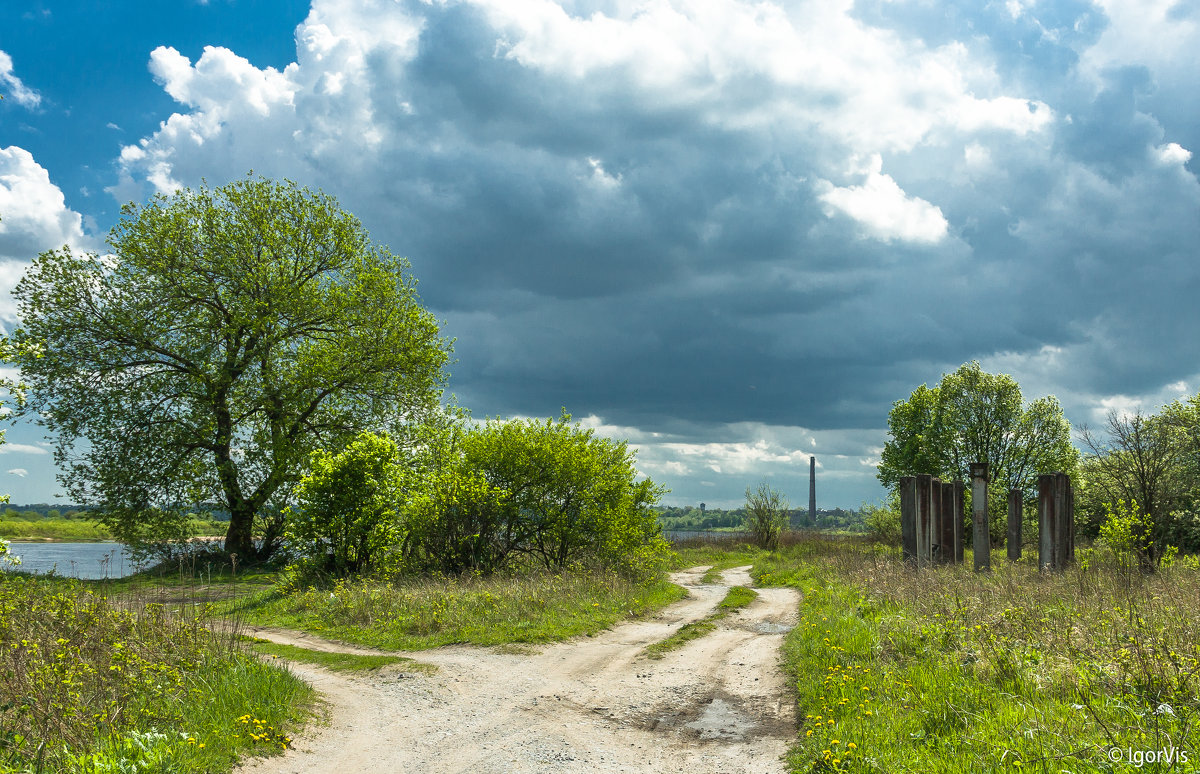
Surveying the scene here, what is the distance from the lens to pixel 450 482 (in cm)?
1847

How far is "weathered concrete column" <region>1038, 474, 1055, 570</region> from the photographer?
17472 millimetres

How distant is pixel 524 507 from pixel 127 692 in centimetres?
1333

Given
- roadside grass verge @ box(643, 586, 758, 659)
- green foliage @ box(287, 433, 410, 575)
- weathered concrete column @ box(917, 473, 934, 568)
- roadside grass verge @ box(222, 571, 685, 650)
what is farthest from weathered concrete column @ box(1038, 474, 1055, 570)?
green foliage @ box(287, 433, 410, 575)

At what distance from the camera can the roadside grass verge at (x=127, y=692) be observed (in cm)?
562

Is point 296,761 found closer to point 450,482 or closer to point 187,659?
point 187,659

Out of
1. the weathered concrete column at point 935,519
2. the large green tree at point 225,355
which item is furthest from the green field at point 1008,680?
the large green tree at point 225,355

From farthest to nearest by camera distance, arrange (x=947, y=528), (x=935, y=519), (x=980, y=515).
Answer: (x=947, y=528), (x=935, y=519), (x=980, y=515)

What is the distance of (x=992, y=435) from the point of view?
1655 inches

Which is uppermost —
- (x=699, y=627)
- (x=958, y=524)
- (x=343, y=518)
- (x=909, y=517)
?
(x=909, y=517)

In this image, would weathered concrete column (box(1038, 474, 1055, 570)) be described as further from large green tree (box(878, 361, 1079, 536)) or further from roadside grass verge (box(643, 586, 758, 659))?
large green tree (box(878, 361, 1079, 536))

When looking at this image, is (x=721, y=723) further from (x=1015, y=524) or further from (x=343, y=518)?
(x=1015, y=524)

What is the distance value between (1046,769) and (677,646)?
25.6 feet

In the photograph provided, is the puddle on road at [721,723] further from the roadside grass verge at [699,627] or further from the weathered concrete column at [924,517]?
the weathered concrete column at [924,517]

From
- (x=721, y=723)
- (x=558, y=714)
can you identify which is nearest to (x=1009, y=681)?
(x=721, y=723)
